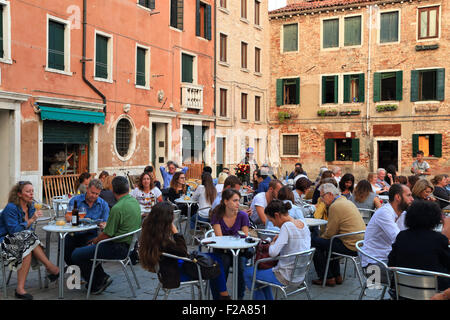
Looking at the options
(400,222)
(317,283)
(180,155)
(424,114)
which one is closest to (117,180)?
(317,283)

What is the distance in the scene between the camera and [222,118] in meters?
23.6

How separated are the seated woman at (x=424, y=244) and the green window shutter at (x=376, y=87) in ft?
73.4

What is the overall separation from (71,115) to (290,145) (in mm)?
15525

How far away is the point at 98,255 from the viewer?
18.5 ft

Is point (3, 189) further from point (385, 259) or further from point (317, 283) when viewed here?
point (385, 259)

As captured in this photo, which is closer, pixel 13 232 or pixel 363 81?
pixel 13 232

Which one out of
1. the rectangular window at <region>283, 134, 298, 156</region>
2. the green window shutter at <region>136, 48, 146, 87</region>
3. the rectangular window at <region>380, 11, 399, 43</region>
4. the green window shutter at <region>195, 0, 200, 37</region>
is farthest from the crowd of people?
the rectangular window at <region>283, 134, 298, 156</region>

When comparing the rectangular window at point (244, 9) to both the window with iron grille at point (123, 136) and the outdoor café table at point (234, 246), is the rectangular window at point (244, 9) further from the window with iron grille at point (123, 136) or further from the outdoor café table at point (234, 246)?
the outdoor café table at point (234, 246)

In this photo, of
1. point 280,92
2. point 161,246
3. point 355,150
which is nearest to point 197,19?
point 280,92

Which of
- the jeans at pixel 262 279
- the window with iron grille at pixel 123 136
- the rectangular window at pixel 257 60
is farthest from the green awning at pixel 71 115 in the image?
the rectangular window at pixel 257 60

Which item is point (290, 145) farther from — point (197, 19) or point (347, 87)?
point (197, 19)

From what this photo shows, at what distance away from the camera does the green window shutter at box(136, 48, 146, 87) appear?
18.2 meters

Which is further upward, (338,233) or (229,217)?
(229,217)
